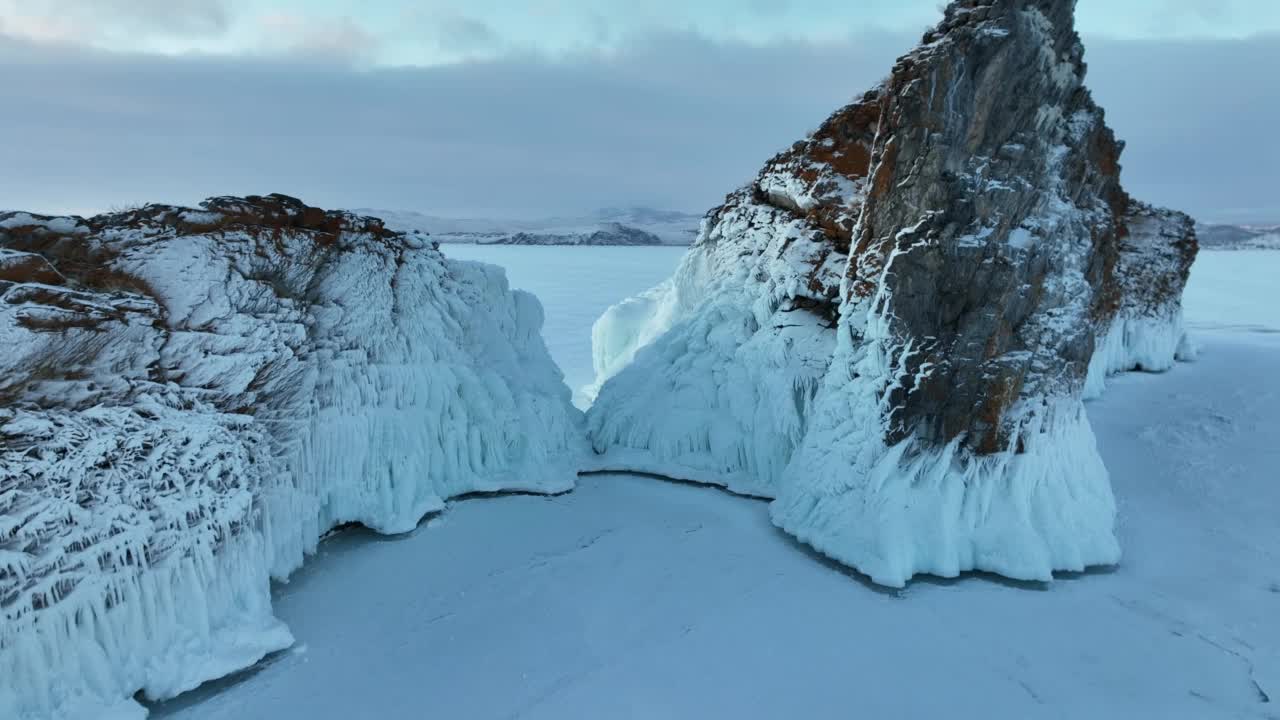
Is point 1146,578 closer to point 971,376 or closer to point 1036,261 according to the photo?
point 971,376

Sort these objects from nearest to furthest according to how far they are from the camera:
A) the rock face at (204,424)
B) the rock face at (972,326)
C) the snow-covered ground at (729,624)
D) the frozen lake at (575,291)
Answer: the rock face at (204,424)
the snow-covered ground at (729,624)
the rock face at (972,326)
the frozen lake at (575,291)

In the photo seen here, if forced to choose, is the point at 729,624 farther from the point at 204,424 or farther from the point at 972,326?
the point at 204,424

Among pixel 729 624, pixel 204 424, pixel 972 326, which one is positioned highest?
pixel 972 326

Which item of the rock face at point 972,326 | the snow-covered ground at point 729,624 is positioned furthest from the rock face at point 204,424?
the rock face at point 972,326

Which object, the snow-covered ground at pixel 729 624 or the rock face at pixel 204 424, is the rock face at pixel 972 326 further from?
the rock face at pixel 204 424

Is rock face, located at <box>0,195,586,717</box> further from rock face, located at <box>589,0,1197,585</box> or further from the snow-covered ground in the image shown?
rock face, located at <box>589,0,1197,585</box>

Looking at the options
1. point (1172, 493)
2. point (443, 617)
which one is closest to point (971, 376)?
point (1172, 493)

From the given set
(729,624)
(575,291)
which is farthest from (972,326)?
(575,291)
